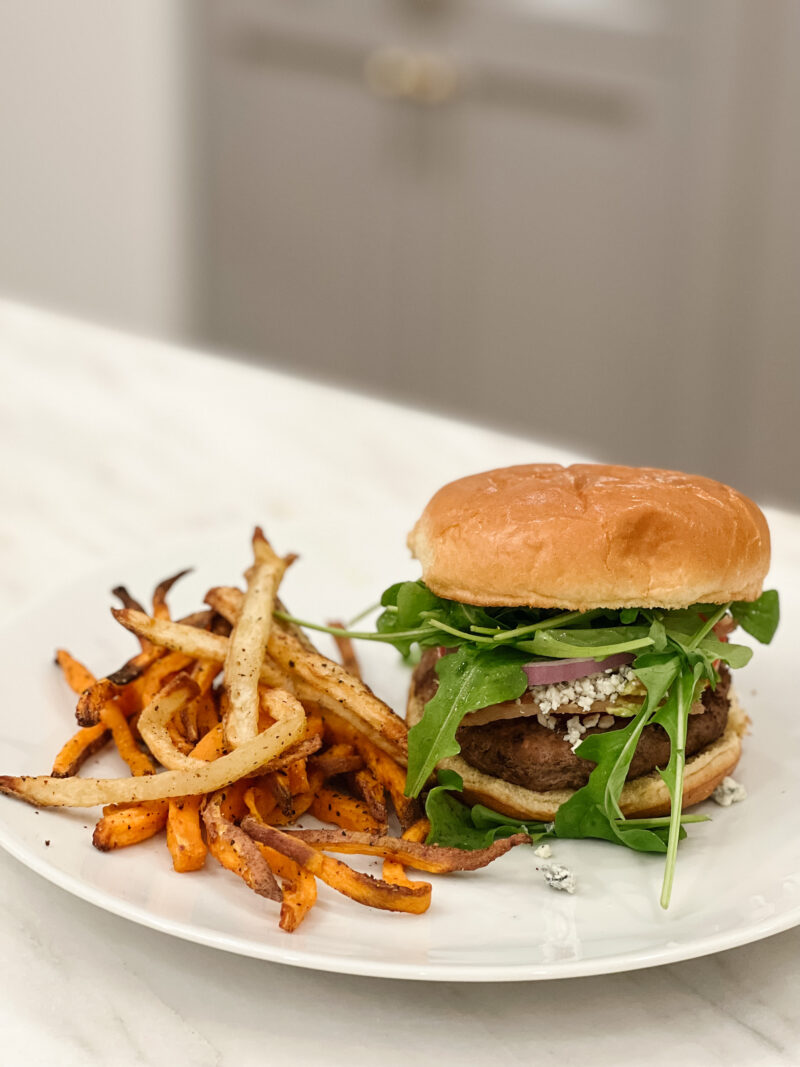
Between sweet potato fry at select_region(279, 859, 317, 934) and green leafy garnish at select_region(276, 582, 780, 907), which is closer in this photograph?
sweet potato fry at select_region(279, 859, 317, 934)

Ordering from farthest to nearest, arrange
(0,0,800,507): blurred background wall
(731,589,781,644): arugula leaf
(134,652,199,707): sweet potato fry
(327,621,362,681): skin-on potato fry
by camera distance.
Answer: (0,0,800,507): blurred background wall
(327,621,362,681): skin-on potato fry
(731,589,781,644): arugula leaf
(134,652,199,707): sweet potato fry

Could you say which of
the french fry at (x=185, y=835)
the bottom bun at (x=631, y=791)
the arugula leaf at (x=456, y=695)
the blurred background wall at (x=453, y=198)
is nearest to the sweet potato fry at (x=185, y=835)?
the french fry at (x=185, y=835)

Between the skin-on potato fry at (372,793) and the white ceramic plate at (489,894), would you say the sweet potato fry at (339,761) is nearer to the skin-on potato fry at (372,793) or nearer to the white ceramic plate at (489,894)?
the skin-on potato fry at (372,793)

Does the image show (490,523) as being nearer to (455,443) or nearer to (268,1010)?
(268,1010)

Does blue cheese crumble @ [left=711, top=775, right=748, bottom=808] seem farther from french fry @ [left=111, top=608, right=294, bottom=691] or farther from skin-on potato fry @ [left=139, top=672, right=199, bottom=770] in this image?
skin-on potato fry @ [left=139, top=672, right=199, bottom=770]

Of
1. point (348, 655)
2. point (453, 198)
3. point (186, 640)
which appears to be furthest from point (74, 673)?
point (453, 198)

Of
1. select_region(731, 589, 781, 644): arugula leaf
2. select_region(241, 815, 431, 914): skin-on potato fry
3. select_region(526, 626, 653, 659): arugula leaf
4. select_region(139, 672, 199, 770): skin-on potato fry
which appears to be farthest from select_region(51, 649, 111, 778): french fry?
select_region(731, 589, 781, 644): arugula leaf

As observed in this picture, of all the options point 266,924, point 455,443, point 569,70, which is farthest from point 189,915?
point 569,70
